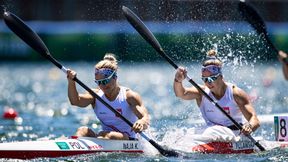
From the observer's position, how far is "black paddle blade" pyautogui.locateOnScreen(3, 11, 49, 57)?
45.9 ft

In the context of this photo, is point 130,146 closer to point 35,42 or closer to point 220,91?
point 220,91

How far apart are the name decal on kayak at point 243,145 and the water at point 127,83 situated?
35 centimetres

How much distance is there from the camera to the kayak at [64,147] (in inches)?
509

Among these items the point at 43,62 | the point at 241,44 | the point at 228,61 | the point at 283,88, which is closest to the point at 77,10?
the point at 43,62

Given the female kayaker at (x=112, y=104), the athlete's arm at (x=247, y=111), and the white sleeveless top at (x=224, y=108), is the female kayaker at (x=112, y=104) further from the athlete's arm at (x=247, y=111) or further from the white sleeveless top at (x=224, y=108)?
the athlete's arm at (x=247, y=111)

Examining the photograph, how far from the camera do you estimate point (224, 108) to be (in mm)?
14688

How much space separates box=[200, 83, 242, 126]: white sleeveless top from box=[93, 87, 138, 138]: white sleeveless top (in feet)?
4.86

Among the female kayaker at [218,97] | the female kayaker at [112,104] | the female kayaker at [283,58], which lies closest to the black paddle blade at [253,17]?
the female kayaker at [283,58]

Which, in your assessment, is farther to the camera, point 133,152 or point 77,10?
point 77,10

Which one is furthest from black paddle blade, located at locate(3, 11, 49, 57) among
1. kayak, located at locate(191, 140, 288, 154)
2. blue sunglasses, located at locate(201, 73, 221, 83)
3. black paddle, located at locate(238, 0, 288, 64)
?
black paddle, located at locate(238, 0, 288, 64)

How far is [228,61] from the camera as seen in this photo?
20703 millimetres

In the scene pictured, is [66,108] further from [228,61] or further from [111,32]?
[111,32]

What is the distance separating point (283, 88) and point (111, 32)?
1232 cm

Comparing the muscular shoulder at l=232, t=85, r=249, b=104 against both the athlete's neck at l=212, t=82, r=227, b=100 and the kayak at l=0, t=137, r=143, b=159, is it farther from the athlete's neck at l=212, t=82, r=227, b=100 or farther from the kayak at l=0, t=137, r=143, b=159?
the kayak at l=0, t=137, r=143, b=159
